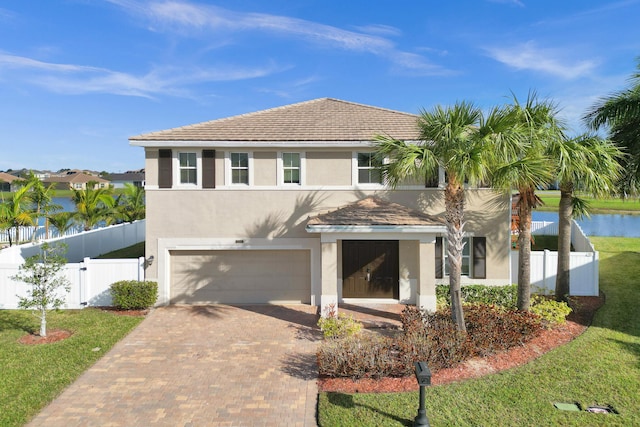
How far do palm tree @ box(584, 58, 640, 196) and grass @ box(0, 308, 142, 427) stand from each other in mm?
16009

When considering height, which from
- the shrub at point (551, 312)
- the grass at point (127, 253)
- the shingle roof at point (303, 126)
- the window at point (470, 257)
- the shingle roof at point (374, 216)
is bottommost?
the shrub at point (551, 312)

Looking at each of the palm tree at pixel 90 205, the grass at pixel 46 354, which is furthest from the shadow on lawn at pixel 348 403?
the palm tree at pixel 90 205

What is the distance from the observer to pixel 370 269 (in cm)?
1379

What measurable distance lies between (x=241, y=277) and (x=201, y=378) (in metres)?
5.75

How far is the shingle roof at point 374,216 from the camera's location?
11.7m

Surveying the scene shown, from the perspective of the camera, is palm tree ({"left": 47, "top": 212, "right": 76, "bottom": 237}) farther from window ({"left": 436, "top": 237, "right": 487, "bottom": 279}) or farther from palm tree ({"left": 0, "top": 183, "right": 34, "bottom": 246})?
window ({"left": 436, "top": 237, "right": 487, "bottom": 279})

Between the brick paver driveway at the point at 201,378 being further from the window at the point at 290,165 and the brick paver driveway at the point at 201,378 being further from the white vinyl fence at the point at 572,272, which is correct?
the white vinyl fence at the point at 572,272

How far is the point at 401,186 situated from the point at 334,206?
2514 mm

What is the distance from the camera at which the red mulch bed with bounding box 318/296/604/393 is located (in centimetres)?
770

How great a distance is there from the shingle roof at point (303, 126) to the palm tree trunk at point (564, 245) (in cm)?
525

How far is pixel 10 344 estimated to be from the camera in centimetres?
992

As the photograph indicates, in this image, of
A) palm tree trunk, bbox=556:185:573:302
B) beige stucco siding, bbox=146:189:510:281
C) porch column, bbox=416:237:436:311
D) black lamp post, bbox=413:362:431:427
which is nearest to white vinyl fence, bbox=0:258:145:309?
beige stucco siding, bbox=146:189:510:281

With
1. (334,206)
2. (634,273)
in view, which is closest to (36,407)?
(334,206)

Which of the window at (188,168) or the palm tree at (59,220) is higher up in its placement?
the window at (188,168)
